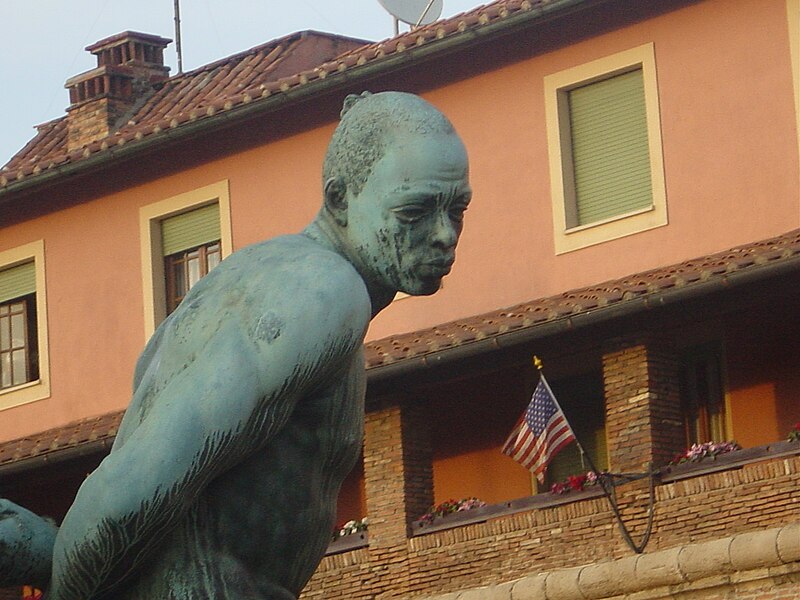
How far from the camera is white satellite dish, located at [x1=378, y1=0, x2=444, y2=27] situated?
3027 cm

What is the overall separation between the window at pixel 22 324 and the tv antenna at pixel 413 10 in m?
4.93

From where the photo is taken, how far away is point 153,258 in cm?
3027

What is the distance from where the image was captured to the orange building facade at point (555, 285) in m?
23.4

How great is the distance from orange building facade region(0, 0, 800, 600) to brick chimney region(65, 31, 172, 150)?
9.12 ft

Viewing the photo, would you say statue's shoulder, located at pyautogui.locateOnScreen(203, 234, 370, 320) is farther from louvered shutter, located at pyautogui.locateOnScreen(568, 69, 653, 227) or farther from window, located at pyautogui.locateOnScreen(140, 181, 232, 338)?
window, located at pyautogui.locateOnScreen(140, 181, 232, 338)

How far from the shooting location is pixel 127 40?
34.5 metres

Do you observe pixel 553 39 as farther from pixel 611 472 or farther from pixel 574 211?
pixel 611 472

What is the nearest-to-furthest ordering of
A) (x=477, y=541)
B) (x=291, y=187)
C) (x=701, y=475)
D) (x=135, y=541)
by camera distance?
(x=135, y=541)
(x=701, y=475)
(x=477, y=541)
(x=291, y=187)

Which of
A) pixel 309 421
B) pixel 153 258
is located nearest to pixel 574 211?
pixel 153 258

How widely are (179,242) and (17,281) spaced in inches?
108

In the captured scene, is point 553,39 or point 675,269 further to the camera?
point 553,39

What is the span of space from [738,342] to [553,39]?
358 cm

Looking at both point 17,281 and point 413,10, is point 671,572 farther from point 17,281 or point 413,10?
point 17,281

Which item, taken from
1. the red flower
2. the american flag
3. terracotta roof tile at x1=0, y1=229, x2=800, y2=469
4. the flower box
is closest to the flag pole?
the american flag
